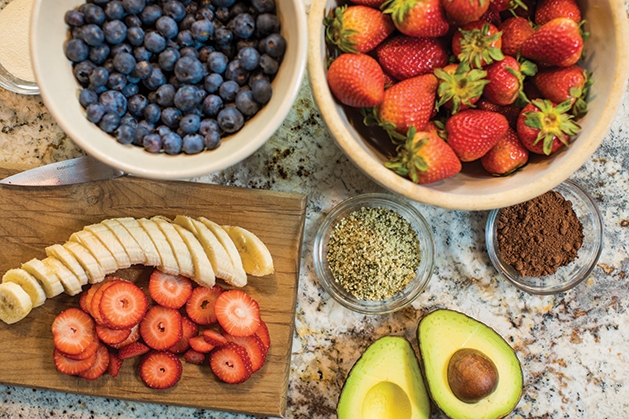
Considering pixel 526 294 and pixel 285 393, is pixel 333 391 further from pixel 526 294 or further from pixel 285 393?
pixel 526 294

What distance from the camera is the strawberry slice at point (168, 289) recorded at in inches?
53.1

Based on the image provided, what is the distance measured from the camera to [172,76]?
1.08 metres

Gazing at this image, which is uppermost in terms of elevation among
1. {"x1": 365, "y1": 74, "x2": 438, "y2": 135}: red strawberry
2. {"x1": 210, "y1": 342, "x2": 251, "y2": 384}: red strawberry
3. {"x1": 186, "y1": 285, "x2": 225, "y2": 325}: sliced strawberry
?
{"x1": 365, "y1": 74, "x2": 438, "y2": 135}: red strawberry

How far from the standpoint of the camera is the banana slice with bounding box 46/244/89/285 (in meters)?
1.30

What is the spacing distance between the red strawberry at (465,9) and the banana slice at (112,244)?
33.8 inches

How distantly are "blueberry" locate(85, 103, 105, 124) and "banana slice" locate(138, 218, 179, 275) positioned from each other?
335 millimetres

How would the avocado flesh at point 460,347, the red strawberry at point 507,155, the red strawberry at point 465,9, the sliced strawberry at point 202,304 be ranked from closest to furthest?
1. the red strawberry at point 465,9
2. the red strawberry at point 507,155
3. the avocado flesh at point 460,347
4. the sliced strawberry at point 202,304

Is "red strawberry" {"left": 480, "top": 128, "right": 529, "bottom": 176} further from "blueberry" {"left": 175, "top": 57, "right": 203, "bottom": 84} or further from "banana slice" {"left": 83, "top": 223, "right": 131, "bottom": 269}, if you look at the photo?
"banana slice" {"left": 83, "top": 223, "right": 131, "bottom": 269}

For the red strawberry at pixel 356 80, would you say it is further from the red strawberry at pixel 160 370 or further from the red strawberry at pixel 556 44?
the red strawberry at pixel 160 370

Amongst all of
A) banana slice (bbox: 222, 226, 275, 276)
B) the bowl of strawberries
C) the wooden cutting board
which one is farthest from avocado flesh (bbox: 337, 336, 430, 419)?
the bowl of strawberries

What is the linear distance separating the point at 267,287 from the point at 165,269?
245 millimetres

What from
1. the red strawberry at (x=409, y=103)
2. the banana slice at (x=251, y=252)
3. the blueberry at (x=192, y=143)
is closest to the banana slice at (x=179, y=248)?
the banana slice at (x=251, y=252)

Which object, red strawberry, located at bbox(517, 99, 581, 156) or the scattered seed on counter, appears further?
the scattered seed on counter

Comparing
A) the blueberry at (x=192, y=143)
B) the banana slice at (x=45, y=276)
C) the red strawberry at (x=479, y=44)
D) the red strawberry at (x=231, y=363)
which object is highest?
the red strawberry at (x=479, y=44)
